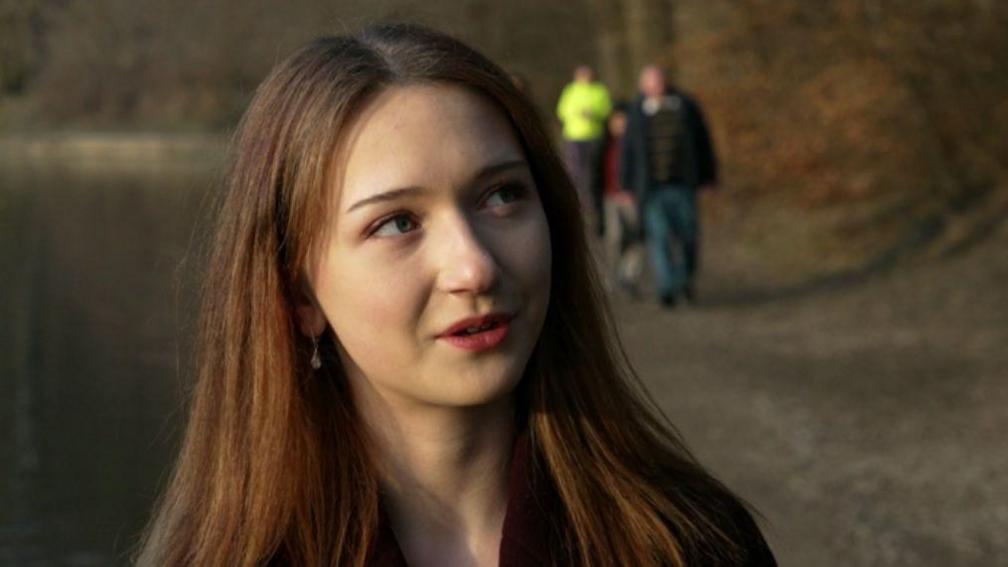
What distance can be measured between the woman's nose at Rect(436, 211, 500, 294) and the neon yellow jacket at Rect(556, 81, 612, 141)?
17964mm

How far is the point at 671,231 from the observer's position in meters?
15.9

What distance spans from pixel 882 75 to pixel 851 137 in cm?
94

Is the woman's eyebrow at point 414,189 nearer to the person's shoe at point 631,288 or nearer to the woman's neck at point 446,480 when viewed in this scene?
the woman's neck at point 446,480

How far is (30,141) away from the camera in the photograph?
5569 cm

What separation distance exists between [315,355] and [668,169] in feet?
43.7

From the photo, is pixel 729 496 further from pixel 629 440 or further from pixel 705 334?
pixel 705 334

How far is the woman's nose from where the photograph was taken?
227 cm

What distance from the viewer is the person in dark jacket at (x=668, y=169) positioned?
50.9ft

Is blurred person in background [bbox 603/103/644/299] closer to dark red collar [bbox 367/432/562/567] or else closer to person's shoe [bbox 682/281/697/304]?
person's shoe [bbox 682/281/697/304]

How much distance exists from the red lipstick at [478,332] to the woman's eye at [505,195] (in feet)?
0.44

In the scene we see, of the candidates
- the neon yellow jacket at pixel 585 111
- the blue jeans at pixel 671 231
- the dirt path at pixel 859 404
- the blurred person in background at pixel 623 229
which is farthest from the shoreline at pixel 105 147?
the dirt path at pixel 859 404

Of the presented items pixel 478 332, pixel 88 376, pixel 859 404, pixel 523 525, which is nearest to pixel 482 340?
pixel 478 332

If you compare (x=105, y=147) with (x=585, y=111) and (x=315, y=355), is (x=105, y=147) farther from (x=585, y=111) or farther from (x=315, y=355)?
(x=315, y=355)

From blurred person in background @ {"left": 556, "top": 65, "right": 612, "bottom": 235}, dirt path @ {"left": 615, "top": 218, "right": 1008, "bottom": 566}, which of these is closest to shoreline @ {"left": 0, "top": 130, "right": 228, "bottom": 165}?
blurred person in background @ {"left": 556, "top": 65, "right": 612, "bottom": 235}
